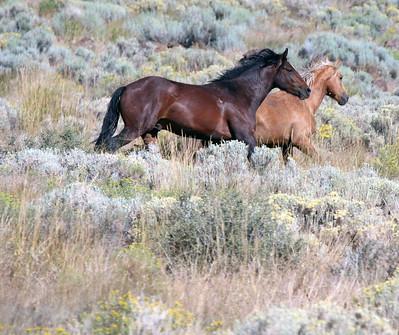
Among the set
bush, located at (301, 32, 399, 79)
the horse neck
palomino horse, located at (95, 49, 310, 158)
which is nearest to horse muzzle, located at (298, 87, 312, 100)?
palomino horse, located at (95, 49, 310, 158)

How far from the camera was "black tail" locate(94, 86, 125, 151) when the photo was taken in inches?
379

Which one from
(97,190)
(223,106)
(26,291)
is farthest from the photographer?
(223,106)

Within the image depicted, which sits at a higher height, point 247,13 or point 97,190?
point 97,190

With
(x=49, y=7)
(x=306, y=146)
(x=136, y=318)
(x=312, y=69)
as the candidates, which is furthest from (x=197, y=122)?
(x=49, y=7)

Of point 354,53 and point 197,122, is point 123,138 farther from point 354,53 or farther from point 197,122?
point 354,53

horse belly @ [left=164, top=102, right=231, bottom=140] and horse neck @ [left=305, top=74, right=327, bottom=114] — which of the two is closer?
horse belly @ [left=164, top=102, right=231, bottom=140]

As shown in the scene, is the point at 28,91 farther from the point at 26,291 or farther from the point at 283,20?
the point at 283,20

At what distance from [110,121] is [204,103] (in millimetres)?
1200

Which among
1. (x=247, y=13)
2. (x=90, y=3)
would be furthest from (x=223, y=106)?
(x=247, y=13)

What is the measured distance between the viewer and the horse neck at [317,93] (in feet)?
37.9

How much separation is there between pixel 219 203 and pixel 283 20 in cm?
1980

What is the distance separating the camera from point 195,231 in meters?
5.55

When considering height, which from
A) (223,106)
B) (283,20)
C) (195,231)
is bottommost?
(283,20)

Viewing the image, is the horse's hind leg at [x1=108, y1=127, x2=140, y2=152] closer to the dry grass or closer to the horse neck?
the dry grass
